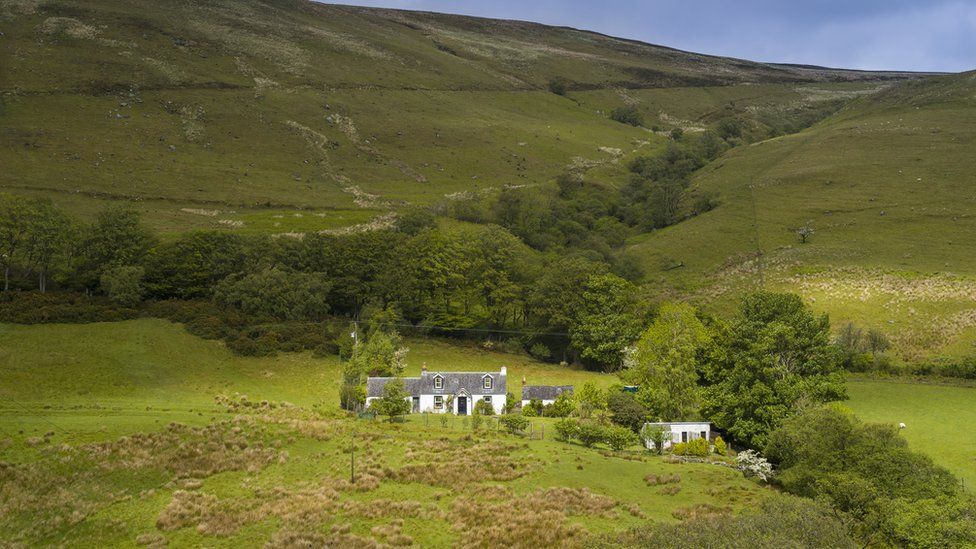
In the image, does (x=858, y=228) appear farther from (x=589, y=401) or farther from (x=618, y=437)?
(x=618, y=437)

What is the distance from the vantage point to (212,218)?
110812 millimetres

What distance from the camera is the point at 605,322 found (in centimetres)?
7744

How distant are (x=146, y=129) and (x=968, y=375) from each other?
471ft

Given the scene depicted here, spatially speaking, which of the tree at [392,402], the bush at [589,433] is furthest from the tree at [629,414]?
the tree at [392,402]

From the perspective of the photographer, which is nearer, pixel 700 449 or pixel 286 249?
pixel 700 449

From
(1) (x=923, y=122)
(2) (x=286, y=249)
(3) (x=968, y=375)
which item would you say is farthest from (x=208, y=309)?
(1) (x=923, y=122)

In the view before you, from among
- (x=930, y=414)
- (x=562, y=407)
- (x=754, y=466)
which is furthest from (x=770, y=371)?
(x=930, y=414)

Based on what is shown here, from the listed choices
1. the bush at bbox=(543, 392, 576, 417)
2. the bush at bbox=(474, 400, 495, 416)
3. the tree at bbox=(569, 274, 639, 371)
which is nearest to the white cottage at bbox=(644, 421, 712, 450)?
the bush at bbox=(543, 392, 576, 417)

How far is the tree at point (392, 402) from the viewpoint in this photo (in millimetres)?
51844

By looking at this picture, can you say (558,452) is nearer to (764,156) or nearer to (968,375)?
(968,375)

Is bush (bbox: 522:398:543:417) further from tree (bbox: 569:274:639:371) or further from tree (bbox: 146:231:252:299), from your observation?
tree (bbox: 146:231:252:299)

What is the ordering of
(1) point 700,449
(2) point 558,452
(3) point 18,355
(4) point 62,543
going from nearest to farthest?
(4) point 62,543, (2) point 558,452, (1) point 700,449, (3) point 18,355

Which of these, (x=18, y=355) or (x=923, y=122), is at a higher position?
(x=923, y=122)

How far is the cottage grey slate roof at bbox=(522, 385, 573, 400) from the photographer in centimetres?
6256
